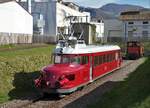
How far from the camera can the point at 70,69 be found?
2105 centimetres

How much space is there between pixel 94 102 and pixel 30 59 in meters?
9.44

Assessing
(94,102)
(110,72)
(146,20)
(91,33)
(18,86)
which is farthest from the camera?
(146,20)

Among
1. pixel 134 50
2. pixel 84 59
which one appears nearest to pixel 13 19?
pixel 134 50

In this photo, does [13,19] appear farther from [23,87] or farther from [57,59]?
[57,59]

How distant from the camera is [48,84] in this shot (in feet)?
66.8

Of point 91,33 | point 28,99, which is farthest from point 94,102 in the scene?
point 91,33

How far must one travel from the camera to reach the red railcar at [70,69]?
66.7 feet

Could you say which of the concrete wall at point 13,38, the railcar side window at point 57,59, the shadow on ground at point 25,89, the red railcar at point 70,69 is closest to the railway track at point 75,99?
the red railcar at point 70,69

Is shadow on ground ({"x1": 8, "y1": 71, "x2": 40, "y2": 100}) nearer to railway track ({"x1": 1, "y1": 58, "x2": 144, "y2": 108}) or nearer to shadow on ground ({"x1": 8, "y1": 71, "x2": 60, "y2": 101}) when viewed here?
shadow on ground ({"x1": 8, "y1": 71, "x2": 60, "y2": 101})

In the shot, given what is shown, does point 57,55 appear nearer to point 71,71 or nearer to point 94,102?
point 71,71

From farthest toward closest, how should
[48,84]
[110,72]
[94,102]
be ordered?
1. [110,72]
2. [48,84]
3. [94,102]

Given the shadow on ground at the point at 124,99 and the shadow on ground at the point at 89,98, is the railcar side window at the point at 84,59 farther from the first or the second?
the shadow on ground at the point at 124,99

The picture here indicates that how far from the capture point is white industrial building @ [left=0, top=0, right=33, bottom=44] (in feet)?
172

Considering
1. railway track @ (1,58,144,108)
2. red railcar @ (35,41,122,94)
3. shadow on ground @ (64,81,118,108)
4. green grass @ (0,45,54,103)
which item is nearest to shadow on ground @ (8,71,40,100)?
green grass @ (0,45,54,103)
